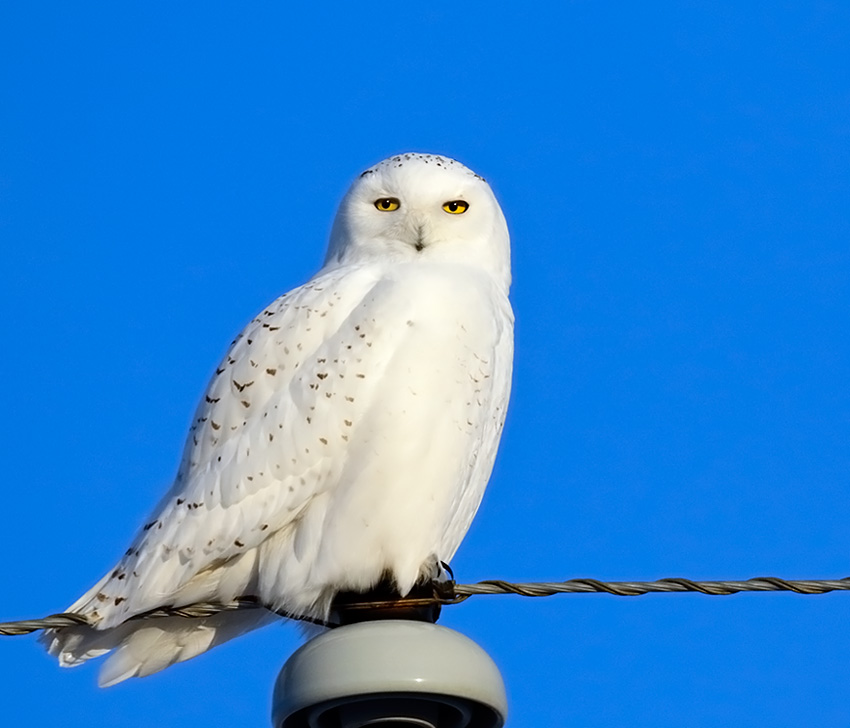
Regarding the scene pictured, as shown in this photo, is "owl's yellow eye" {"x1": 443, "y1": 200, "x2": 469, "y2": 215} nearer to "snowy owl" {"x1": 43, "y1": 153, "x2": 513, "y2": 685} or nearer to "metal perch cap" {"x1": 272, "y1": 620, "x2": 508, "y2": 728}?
"snowy owl" {"x1": 43, "y1": 153, "x2": 513, "y2": 685}

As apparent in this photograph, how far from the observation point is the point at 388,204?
Result: 5859 millimetres

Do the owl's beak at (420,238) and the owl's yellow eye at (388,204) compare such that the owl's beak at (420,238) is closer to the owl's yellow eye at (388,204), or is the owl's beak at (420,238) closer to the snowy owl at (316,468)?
the owl's yellow eye at (388,204)


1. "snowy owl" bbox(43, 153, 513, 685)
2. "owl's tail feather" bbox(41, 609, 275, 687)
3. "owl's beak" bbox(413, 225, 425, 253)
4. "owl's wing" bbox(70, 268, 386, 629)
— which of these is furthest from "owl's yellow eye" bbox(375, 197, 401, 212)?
"owl's tail feather" bbox(41, 609, 275, 687)

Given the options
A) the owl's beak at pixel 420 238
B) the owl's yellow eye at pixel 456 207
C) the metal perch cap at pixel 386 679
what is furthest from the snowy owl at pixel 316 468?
the metal perch cap at pixel 386 679

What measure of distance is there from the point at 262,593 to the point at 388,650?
124 centimetres

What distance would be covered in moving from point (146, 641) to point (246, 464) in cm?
68

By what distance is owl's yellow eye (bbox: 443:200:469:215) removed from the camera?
5828 mm

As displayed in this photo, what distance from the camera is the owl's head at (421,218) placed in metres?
5.67

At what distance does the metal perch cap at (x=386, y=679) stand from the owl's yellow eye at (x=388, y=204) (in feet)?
8.37

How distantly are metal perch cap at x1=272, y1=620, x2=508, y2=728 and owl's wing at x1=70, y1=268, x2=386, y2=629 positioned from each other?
1.11 metres

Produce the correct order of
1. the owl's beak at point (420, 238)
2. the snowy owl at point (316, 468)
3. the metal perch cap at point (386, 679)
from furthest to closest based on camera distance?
1. the owl's beak at point (420, 238)
2. the snowy owl at point (316, 468)
3. the metal perch cap at point (386, 679)

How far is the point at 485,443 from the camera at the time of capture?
507 cm

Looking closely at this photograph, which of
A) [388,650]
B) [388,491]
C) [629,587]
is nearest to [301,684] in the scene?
[388,650]

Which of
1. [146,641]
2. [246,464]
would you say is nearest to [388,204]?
[246,464]
